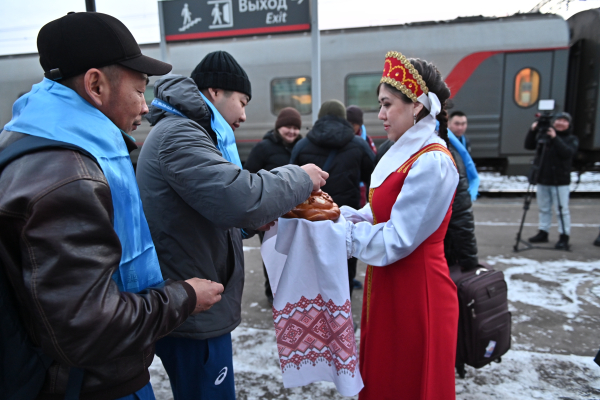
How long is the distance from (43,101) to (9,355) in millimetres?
618

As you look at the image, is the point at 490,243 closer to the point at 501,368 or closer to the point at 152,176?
the point at 501,368

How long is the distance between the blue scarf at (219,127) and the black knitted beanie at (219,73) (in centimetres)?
10

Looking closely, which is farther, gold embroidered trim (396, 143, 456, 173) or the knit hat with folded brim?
the knit hat with folded brim

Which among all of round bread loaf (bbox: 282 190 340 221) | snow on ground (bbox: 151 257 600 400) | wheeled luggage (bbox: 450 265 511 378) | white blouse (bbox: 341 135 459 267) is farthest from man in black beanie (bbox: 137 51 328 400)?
wheeled luggage (bbox: 450 265 511 378)

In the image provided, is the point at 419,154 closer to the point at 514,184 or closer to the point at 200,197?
the point at 200,197

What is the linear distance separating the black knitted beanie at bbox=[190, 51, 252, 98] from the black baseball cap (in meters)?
0.63

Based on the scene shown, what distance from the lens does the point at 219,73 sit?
167 centimetres

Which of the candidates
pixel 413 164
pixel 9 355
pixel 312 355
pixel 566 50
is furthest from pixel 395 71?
pixel 566 50

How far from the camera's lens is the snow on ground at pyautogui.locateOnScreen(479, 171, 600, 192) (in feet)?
32.1

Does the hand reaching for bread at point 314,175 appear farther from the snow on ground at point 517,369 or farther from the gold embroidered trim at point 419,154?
the snow on ground at point 517,369

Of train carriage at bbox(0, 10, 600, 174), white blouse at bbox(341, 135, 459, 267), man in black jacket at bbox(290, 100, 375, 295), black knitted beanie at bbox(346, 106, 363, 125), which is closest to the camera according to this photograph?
white blouse at bbox(341, 135, 459, 267)

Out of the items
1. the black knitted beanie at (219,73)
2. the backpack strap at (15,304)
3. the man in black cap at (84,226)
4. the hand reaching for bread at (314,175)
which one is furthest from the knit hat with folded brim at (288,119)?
the backpack strap at (15,304)

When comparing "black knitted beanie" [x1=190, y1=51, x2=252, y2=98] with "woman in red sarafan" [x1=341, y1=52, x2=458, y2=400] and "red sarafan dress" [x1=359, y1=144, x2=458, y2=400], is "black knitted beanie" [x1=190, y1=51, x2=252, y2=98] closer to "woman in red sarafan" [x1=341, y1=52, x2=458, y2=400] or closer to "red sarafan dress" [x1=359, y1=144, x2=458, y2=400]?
"woman in red sarafan" [x1=341, y1=52, x2=458, y2=400]

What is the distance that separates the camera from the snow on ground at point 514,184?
977cm
